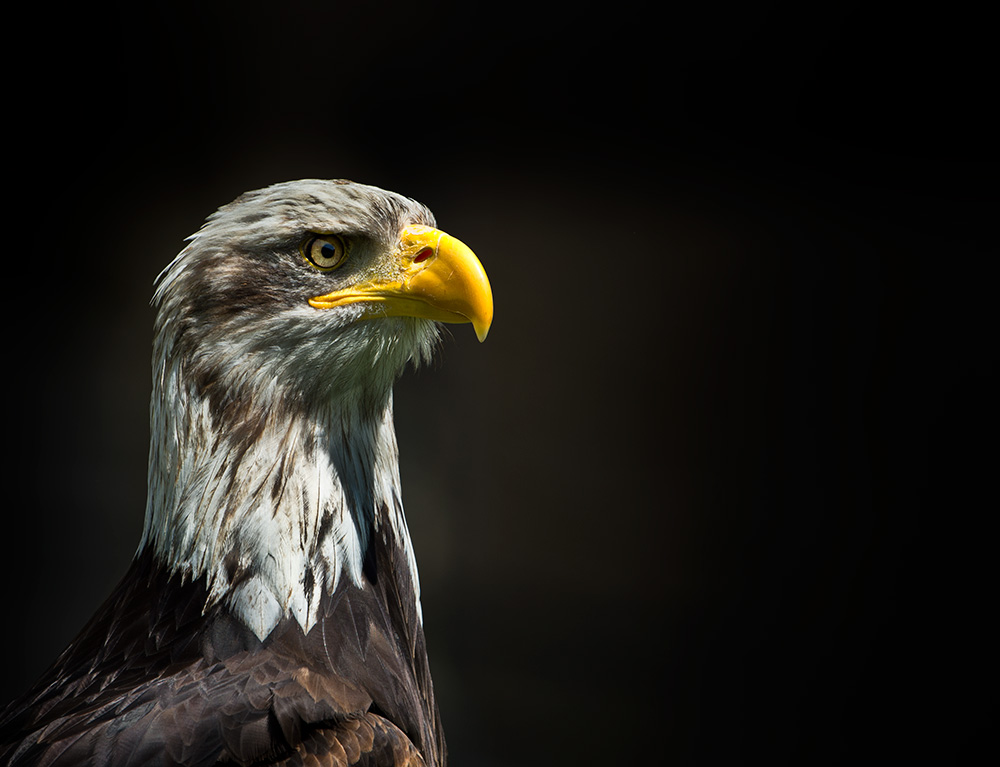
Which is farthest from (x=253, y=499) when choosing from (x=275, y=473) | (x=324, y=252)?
(x=324, y=252)

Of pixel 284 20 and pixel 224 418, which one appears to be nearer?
pixel 224 418

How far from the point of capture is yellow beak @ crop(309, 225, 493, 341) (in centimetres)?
116

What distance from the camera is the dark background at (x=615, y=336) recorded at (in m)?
1.96

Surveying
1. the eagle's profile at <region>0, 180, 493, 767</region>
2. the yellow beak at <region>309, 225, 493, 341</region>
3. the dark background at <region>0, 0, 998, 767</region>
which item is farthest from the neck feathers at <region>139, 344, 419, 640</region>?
the dark background at <region>0, 0, 998, 767</region>

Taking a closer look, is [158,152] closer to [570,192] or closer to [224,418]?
[570,192]

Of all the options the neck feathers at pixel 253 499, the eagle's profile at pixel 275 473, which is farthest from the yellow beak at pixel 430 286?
the neck feathers at pixel 253 499

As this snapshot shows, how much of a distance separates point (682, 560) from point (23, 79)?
2329mm

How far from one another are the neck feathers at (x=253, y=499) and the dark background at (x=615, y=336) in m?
1.22

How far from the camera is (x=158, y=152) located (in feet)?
8.13

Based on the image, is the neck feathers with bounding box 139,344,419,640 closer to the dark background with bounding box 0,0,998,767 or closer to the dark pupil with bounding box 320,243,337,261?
the dark pupil with bounding box 320,243,337,261

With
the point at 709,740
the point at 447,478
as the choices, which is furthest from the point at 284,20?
the point at 709,740

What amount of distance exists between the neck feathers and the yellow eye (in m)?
0.19

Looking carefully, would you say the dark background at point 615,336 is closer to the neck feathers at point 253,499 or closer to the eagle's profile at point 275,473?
the eagle's profile at point 275,473

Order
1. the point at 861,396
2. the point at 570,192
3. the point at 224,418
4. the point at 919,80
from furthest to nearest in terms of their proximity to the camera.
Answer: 1. the point at 570,192
2. the point at 861,396
3. the point at 919,80
4. the point at 224,418
